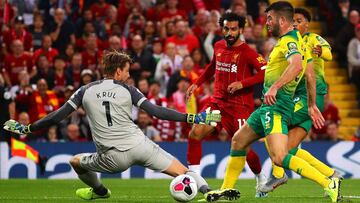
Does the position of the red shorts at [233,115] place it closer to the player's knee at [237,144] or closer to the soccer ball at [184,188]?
the player's knee at [237,144]

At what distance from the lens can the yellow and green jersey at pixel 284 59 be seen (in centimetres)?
1132

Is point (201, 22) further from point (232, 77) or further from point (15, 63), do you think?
point (232, 77)

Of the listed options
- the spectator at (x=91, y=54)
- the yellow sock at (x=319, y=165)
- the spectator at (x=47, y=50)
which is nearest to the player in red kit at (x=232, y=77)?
the yellow sock at (x=319, y=165)

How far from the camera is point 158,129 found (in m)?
20.5

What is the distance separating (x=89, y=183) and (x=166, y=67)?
Answer: 31.3 feet

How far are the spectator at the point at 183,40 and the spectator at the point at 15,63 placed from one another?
319 centimetres

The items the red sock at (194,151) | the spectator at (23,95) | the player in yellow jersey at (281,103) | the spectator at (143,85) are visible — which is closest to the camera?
the player in yellow jersey at (281,103)

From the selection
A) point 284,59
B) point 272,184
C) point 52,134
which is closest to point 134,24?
point 52,134

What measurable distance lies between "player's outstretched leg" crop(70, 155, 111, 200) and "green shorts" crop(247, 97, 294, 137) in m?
2.08

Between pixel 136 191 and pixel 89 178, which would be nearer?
pixel 89 178

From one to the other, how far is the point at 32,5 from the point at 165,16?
3.07 metres

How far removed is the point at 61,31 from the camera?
2222 centimetres

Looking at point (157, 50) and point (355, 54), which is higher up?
point (157, 50)

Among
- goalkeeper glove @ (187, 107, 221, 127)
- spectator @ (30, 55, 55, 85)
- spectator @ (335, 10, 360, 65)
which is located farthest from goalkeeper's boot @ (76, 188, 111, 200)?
spectator @ (335, 10, 360, 65)
